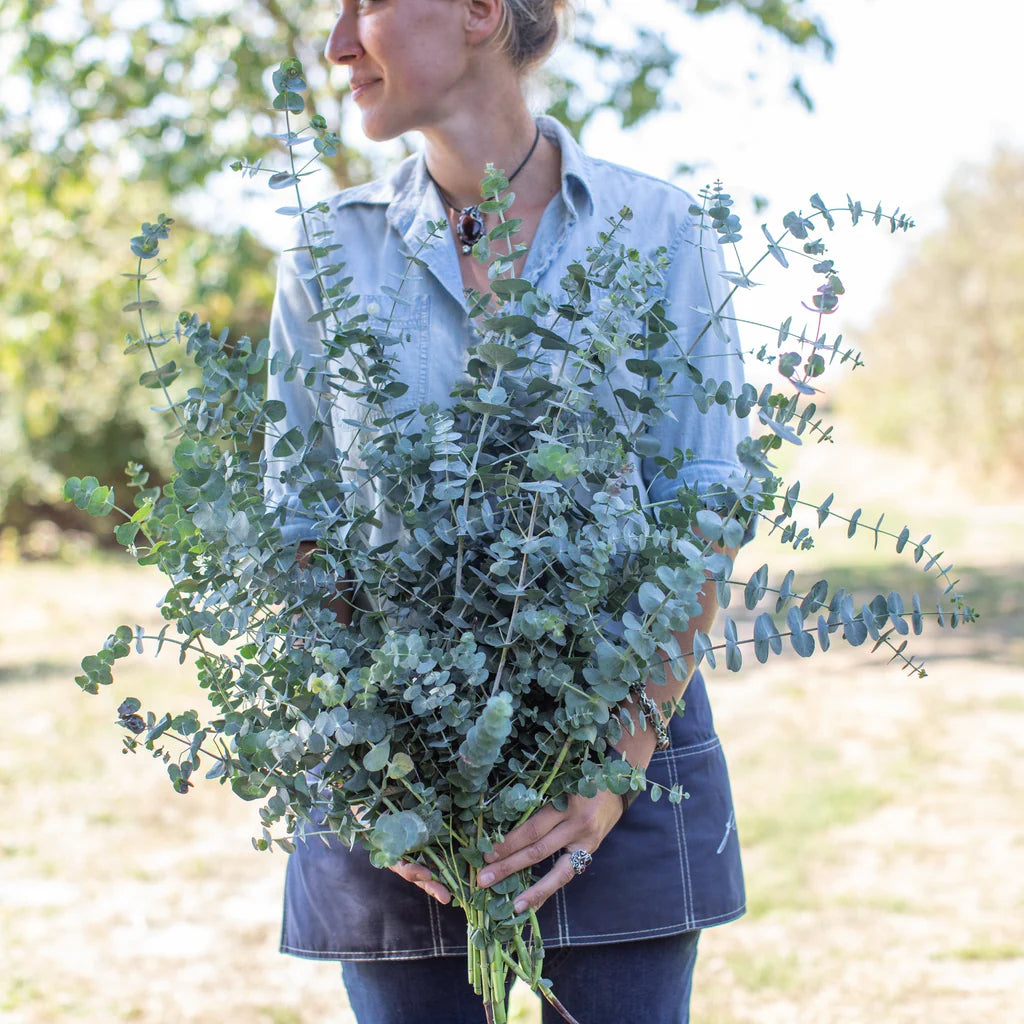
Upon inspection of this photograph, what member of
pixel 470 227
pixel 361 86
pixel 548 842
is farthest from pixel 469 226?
pixel 548 842

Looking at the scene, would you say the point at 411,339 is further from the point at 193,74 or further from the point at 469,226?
the point at 193,74

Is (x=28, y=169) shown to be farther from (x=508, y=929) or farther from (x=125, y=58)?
(x=508, y=929)

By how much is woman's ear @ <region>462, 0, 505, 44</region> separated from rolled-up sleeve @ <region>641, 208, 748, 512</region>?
417 millimetres

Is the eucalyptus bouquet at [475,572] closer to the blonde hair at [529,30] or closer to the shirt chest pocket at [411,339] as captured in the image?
the shirt chest pocket at [411,339]

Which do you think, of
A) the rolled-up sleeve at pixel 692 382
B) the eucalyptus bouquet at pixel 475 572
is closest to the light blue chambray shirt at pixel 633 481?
the rolled-up sleeve at pixel 692 382

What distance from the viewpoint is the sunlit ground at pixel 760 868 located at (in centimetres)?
341

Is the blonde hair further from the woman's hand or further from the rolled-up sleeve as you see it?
the woman's hand

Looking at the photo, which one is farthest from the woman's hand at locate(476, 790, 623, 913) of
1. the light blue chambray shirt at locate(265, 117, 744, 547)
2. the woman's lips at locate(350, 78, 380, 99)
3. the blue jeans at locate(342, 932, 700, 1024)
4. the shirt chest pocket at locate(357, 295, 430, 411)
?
the woman's lips at locate(350, 78, 380, 99)

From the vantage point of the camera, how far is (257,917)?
159 inches

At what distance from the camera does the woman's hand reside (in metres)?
1.29

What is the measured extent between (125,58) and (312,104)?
0.86m

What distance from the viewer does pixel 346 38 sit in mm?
1596

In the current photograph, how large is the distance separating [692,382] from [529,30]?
0.68m

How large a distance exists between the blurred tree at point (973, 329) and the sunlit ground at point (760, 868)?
28.8 feet
